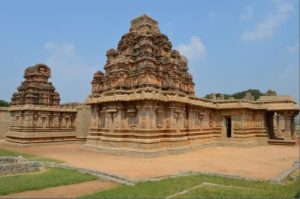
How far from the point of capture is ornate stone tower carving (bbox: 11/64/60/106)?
29.2 meters

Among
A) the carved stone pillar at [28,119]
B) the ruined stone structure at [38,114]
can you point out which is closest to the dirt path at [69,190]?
the ruined stone structure at [38,114]

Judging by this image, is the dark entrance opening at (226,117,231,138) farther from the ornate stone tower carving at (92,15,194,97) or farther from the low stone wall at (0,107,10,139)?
the low stone wall at (0,107,10,139)

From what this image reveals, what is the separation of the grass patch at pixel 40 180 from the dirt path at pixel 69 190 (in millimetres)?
329

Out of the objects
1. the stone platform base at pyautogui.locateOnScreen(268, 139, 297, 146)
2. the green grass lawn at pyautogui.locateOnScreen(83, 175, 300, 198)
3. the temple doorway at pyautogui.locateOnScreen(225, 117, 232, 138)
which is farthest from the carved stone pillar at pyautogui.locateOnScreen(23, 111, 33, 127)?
the stone platform base at pyautogui.locateOnScreen(268, 139, 297, 146)

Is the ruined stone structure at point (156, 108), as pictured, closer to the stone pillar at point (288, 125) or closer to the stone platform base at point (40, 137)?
the stone pillar at point (288, 125)

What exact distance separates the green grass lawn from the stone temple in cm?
830

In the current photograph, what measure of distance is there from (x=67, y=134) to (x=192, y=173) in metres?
22.2

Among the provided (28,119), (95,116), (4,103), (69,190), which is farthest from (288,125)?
(4,103)

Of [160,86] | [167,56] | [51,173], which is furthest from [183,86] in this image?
[51,173]

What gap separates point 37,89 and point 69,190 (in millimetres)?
23507

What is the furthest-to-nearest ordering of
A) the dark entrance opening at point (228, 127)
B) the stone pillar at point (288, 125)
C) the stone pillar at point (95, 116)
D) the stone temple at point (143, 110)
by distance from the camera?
1. the dark entrance opening at point (228, 127)
2. the stone pillar at point (288, 125)
3. the stone pillar at point (95, 116)
4. the stone temple at point (143, 110)

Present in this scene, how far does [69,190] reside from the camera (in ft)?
29.2

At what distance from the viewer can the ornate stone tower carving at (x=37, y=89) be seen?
1149 inches

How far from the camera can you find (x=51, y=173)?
1154 centimetres
